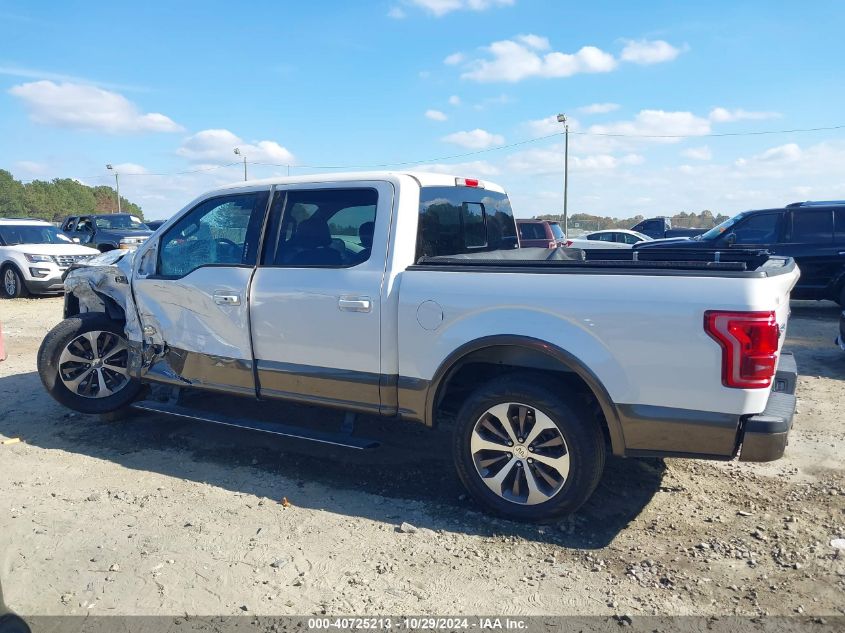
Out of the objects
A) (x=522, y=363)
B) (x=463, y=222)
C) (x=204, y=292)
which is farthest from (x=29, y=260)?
(x=522, y=363)

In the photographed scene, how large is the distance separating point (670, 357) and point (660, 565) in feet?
3.52

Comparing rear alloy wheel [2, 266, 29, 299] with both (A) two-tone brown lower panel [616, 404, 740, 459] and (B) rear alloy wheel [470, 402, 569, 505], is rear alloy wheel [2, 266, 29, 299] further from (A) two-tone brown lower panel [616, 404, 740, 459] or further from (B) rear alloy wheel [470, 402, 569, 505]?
(A) two-tone brown lower panel [616, 404, 740, 459]

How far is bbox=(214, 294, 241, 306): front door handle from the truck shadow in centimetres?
118

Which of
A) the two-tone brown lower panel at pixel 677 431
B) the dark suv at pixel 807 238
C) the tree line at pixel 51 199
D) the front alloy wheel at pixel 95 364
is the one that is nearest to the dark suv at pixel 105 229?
the front alloy wheel at pixel 95 364

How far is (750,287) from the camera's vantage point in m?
2.95

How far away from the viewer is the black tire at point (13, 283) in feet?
45.0

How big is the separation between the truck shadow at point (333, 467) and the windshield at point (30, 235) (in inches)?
399

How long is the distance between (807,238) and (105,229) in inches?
750

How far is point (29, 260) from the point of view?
44.5 feet

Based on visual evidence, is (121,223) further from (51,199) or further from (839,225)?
(51,199)

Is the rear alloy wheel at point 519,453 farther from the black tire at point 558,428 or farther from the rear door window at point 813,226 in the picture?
the rear door window at point 813,226

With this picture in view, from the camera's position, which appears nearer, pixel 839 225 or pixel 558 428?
pixel 558 428

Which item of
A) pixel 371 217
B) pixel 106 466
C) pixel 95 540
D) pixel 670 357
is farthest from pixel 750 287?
pixel 106 466

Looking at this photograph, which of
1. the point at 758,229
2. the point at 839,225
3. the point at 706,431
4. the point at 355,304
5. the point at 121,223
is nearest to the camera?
the point at 706,431
